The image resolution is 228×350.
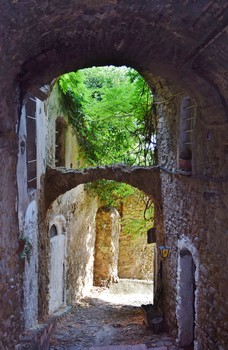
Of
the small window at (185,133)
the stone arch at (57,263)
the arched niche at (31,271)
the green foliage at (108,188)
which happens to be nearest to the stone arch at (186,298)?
the small window at (185,133)

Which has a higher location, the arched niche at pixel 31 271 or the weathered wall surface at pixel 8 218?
the weathered wall surface at pixel 8 218

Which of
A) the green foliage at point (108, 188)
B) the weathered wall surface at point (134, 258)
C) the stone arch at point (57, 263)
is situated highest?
the green foliage at point (108, 188)

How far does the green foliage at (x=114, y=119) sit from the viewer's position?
9.33 meters

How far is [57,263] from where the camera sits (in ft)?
30.6

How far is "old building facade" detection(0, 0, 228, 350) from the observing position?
2893mm

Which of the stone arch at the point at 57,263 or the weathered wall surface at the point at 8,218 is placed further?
the stone arch at the point at 57,263

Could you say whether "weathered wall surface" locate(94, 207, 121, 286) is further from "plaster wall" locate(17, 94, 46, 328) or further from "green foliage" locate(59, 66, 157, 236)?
"plaster wall" locate(17, 94, 46, 328)

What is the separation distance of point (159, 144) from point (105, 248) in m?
7.02

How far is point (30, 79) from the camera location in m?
3.82

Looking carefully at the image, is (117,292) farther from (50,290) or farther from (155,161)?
(155,161)

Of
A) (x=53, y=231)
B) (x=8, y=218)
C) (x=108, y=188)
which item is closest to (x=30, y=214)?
(x=53, y=231)

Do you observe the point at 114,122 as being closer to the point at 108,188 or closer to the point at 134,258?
the point at 108,188

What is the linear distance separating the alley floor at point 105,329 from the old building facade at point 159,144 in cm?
55

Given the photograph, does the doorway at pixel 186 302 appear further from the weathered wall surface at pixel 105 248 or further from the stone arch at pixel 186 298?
the weathered wall surface at pixel 105 248
